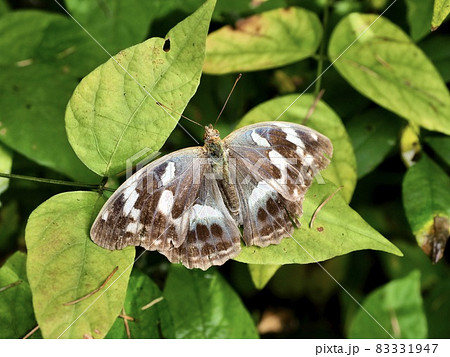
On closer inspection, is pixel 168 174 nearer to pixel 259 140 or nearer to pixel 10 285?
pixel 259 140

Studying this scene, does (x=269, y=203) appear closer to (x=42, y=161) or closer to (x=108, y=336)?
(x=108, y=336)

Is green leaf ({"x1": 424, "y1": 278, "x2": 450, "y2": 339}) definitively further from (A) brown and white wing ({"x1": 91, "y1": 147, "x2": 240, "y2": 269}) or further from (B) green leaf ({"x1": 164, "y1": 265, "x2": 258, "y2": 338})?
(A) brown and white wing ({"x1": 91, "y1": 147, "x2": 240, "y2": 269})

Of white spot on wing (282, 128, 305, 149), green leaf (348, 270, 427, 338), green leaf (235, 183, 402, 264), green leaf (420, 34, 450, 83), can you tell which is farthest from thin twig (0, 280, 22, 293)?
green leaf (420, 34, 450, 83)

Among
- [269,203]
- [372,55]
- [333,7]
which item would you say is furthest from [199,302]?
[333,7]

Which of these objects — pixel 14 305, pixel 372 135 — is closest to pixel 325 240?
pixel 372 135

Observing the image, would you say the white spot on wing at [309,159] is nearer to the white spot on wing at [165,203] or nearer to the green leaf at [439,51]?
the white spot on wing at [165,203]

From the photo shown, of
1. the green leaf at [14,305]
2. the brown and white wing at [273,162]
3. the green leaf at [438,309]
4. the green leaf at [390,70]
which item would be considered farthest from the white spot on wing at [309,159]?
the green leaf at [438,309]
